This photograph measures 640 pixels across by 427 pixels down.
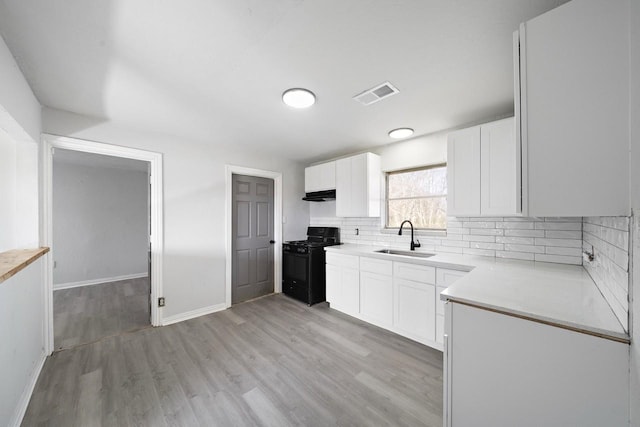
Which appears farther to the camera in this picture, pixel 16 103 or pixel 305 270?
pixel 305 270

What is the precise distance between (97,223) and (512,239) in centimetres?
682

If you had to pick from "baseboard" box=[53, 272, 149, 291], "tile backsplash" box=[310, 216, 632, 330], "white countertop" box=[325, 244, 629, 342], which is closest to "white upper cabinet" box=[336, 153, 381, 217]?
"tile backsplash" box=[310, 216, 632, 330]

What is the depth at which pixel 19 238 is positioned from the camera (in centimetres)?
201

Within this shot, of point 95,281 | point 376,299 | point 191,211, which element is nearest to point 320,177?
point 191,211

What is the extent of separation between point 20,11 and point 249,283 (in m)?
3.38

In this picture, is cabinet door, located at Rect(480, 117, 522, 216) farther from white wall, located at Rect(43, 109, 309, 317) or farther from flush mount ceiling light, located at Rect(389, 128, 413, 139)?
white wall, located at Rect(43, 109, 309, 317)

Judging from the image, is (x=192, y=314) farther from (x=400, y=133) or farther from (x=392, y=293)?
(x=400, y=133)

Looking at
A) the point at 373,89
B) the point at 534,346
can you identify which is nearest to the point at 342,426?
the point at 534,346

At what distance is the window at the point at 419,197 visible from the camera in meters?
2.93

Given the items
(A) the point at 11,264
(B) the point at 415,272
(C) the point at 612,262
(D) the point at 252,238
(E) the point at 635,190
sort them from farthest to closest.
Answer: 1. (D) the point at 252,238
2. (B) the point at 415,272
3. (A) the point at 11,264
4. (C) the point at 612,262
5. (E) the point at 635,190

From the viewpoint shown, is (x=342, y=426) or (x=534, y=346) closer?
(x=534, y=346)

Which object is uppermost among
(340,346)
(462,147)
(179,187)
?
(462,147)

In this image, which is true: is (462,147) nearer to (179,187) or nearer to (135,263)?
(179,187)

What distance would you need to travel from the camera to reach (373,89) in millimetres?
1912
